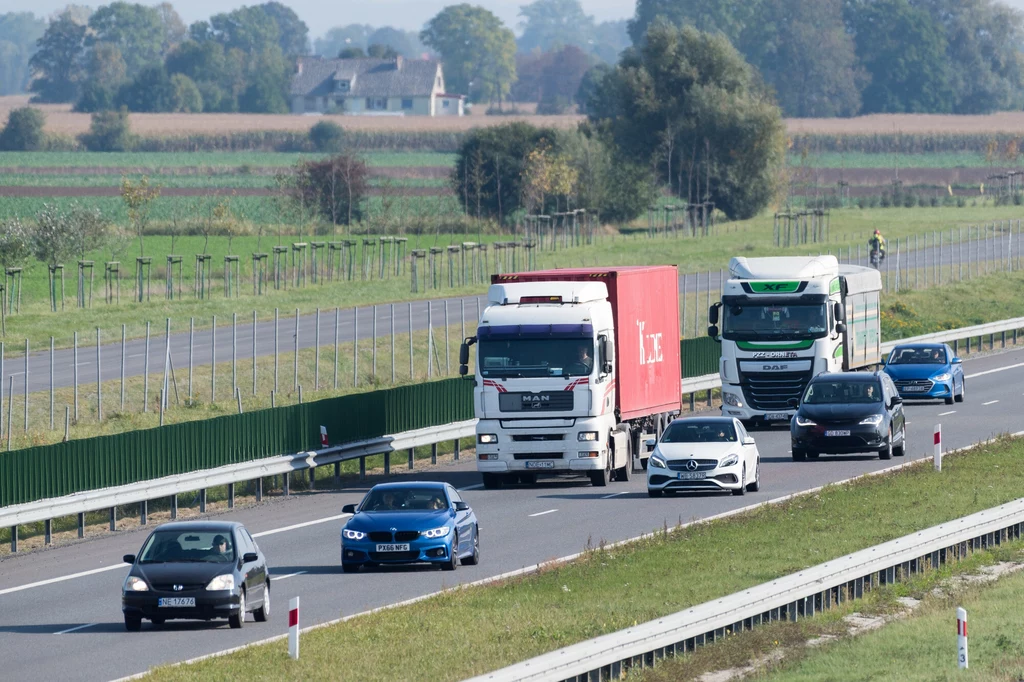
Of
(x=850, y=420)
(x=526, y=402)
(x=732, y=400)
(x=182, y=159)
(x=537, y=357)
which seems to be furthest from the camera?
(x=182, y=159)

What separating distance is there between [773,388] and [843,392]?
3.97 metres

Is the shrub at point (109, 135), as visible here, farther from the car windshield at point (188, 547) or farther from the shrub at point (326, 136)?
the car windshield at point (188, 547)

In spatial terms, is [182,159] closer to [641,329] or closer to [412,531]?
[641,329]

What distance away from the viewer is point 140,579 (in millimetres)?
20250

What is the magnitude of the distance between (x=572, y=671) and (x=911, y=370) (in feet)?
113

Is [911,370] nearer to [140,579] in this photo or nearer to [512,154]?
[140,579]

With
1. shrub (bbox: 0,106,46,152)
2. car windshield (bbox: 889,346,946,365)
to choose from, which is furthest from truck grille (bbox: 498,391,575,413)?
shrub (bbox: 0,106,46,152)

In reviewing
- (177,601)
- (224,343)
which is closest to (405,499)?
(177,601)

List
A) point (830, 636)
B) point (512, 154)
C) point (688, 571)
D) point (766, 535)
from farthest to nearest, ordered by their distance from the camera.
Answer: point (512, 154), point (766, 535), point (688, 571), point (830, 636)

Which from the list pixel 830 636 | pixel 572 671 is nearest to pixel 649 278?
pixel 830 636

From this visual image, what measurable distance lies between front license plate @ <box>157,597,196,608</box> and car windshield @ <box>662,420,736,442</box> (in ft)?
46.8

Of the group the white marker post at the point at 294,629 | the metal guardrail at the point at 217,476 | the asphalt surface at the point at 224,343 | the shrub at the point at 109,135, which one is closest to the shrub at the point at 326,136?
the shrub at the point at 109,135

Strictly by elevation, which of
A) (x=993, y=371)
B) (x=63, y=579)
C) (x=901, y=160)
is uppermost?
(x=901, y=160)

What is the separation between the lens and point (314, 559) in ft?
86.8
